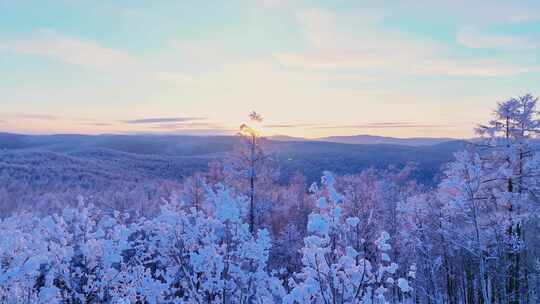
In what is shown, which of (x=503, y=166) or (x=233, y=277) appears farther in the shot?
(x=503, y=166)

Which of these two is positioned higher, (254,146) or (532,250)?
(254,146)

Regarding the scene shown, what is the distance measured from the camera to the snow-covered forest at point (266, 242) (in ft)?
20.2

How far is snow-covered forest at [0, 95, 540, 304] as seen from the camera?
20.2 feet

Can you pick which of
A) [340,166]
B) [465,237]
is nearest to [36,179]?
[340,166]

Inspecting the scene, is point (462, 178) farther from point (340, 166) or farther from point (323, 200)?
point (340, 166)

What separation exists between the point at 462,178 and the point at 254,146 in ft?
42.7

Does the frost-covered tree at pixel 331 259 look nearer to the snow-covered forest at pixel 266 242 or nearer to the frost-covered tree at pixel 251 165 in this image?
the snow-covered forest at pixel 266 242

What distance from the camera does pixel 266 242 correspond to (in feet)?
26.8

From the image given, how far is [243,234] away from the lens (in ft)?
26.6

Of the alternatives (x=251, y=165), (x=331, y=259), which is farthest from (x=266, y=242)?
(x=251, y=165)

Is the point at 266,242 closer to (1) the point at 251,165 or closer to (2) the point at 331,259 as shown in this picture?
(2) the point at 331,259

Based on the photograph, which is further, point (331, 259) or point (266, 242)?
point (266, 242)

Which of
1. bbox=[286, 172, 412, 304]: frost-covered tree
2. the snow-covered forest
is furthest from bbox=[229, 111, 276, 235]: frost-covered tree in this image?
bbox=[286, 172, 412, 304]: frost-covered tree

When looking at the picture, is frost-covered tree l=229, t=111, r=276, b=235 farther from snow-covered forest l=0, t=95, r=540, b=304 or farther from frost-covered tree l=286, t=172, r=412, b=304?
frost-covered tree l=286, t=172, r=412, b=304
